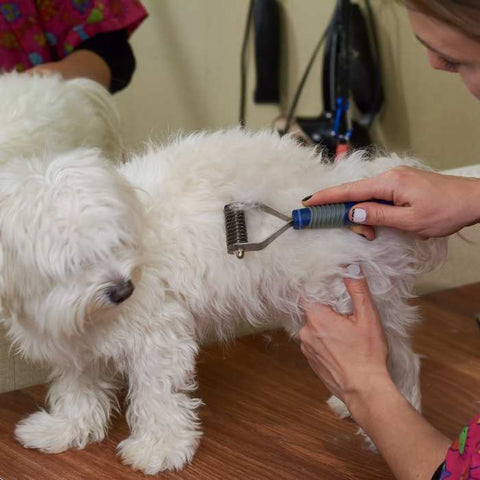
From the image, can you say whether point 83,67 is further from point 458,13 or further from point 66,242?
point 458,13

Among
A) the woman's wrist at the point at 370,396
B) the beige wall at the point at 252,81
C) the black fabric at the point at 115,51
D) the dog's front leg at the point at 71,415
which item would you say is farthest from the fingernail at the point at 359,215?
the beige wall at the point at 252,81

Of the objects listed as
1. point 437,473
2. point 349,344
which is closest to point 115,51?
point 349,344

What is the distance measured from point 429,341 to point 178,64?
1575 mm

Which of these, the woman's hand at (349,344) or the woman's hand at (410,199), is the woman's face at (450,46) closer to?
the woman's hand at (410,199)

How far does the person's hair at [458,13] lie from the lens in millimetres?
586

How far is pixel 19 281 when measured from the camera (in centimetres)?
83

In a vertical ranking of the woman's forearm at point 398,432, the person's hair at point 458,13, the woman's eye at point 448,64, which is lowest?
the woman's forearm at point 398,432

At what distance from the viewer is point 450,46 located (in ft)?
2.07

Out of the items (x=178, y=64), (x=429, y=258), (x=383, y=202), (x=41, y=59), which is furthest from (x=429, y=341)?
(x=178, y=64)

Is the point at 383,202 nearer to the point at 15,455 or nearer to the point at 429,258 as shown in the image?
the point at 429,258

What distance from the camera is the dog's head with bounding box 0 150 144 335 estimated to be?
31.5 inches

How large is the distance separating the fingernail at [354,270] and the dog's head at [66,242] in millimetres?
264

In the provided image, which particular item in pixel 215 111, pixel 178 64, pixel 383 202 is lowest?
pixel 215 111

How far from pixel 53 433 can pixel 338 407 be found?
0.41 m
